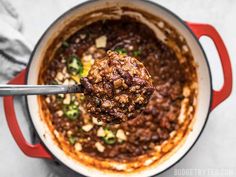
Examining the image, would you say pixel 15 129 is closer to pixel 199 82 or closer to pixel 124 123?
pixel 124 123

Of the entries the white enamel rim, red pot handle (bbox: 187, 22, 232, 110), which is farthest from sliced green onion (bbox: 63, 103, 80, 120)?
red pot handle (bbox: 187, 22, 232, 110)

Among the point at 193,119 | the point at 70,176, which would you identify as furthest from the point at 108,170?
the point at 193,119

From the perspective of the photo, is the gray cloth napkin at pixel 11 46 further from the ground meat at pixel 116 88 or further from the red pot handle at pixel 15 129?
the ground meat at pixel 116 88

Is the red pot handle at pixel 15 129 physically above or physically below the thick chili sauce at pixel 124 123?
below

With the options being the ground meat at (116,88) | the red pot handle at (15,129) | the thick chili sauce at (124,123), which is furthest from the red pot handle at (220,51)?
the red pot handle at (15,129)

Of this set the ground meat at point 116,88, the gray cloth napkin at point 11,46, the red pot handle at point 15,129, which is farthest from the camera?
the gray cloth napkin at point 11,46

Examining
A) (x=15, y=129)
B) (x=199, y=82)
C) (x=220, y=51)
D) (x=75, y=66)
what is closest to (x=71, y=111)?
(x=75, y=66)
